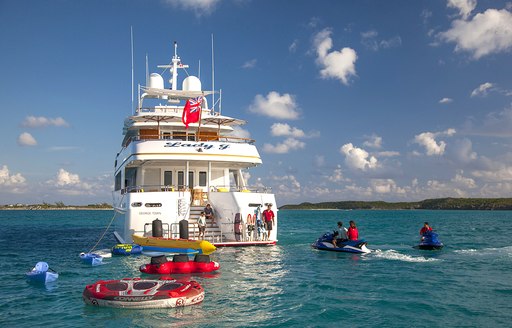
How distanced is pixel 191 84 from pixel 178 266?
828 inches

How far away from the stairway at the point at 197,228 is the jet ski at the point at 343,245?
5517 mm

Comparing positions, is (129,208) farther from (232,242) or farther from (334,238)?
(334,238)

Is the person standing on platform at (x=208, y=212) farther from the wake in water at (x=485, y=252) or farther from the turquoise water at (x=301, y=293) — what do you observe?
the wake in water at (x=485, y=252)

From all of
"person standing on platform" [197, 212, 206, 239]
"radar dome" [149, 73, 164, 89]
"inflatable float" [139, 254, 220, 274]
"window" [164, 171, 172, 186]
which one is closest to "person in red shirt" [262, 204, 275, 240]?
"person standing on platform" [197, 212, 206, 239]

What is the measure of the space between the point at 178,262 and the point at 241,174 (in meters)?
12.9

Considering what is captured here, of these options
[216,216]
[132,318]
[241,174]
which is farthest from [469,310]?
[241,174]

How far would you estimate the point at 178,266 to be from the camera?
59.3 ft

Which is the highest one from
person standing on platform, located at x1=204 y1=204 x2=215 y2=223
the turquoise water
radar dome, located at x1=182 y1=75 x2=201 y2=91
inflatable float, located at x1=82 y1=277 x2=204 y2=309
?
radar dome, located at x1=182 y1=75 x2=201 y2=91

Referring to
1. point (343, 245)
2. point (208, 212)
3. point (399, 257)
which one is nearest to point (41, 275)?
point (208, 212)

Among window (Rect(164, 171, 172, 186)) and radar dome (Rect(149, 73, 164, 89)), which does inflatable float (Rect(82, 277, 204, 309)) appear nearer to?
window (Rect(164, 171, 172, 186))

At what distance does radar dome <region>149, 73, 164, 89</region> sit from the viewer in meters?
36.5

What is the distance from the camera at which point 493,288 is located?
15.3m

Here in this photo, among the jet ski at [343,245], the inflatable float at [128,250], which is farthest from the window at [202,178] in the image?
the jet ski at [343,245]

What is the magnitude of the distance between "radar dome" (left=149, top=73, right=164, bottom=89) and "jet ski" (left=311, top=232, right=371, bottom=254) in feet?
62.8
